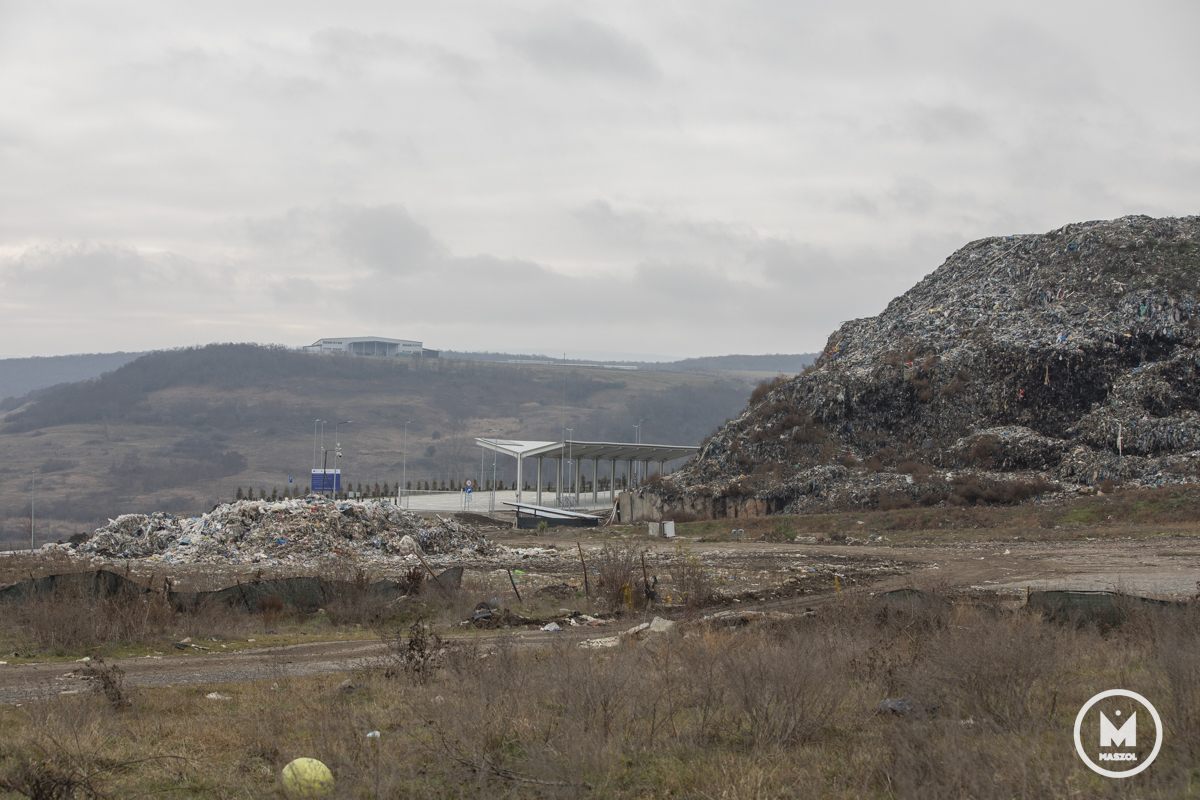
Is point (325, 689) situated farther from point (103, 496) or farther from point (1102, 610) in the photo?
point (103, 496)

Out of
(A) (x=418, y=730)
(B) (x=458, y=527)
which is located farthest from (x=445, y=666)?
(B) (x=458, y=527)

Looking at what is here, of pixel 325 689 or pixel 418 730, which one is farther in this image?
pixel 325 689

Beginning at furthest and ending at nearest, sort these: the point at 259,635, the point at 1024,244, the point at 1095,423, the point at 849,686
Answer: the point at 1024,244
the point at 1095,423
the point at 259,635
the point at 849,686

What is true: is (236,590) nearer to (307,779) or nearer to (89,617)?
(89,617)

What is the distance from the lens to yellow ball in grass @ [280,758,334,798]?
5723 mm

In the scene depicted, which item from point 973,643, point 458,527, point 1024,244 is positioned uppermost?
point 1024,244

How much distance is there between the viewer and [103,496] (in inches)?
5039

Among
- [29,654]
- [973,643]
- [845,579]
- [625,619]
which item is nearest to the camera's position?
[973,643]

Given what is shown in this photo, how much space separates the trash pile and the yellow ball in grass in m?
21.2

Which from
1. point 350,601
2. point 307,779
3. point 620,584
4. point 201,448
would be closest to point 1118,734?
point 307,779

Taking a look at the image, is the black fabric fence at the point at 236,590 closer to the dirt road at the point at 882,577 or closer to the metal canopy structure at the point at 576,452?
the dirt road at the point at 882,577

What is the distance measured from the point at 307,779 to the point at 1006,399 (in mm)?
40445

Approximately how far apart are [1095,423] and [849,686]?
113 feet

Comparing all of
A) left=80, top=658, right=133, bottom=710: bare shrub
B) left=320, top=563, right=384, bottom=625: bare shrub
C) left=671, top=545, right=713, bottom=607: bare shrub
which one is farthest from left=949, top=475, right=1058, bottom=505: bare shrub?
left=80, top=658, right=133, bottom=710: bare shrub
